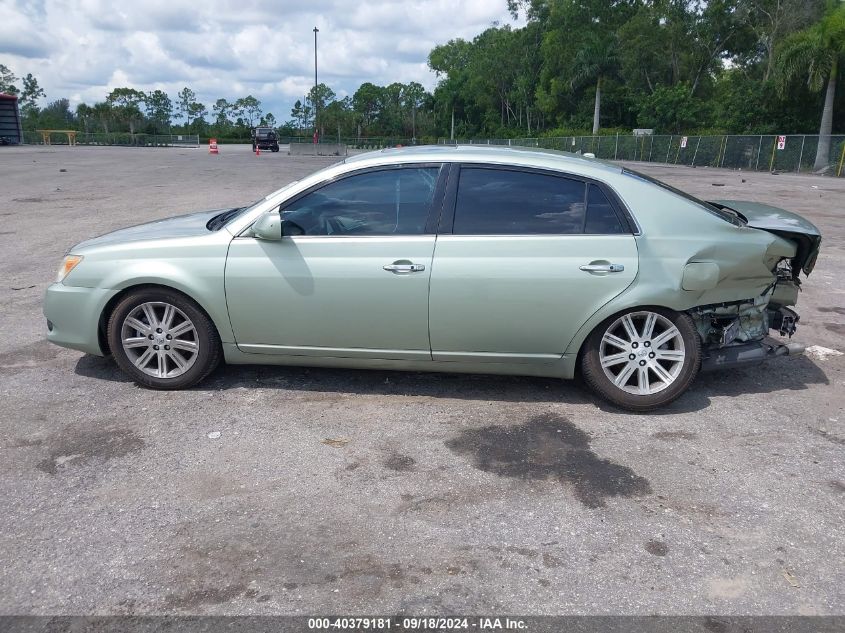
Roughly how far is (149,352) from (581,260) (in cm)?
298

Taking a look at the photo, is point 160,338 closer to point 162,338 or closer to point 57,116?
point 162,338

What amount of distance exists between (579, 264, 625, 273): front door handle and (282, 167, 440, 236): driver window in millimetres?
1100

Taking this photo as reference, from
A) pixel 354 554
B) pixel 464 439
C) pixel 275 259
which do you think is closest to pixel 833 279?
pixel 464 439

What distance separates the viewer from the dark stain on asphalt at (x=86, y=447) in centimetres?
392

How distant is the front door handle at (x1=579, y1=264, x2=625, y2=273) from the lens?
14.8 ft

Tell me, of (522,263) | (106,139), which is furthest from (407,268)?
(106,139)

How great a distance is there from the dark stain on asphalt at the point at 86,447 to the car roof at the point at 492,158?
2284mm

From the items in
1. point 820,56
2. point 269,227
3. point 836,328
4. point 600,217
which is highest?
point 820,56

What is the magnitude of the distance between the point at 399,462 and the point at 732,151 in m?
41.7

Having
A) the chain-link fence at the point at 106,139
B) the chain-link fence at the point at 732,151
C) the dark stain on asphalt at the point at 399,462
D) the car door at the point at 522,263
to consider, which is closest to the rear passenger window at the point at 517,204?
the car door at the point at 522,263

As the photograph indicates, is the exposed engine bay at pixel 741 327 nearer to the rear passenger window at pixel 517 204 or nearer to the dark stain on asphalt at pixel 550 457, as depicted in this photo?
the rear passenger window at pixel 517 204

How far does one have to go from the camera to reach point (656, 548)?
322 centimetres

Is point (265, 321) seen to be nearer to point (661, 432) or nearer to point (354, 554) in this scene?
point (354, 554)

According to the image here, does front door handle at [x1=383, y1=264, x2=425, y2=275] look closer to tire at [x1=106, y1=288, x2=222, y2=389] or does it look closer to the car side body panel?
the car side body panel
